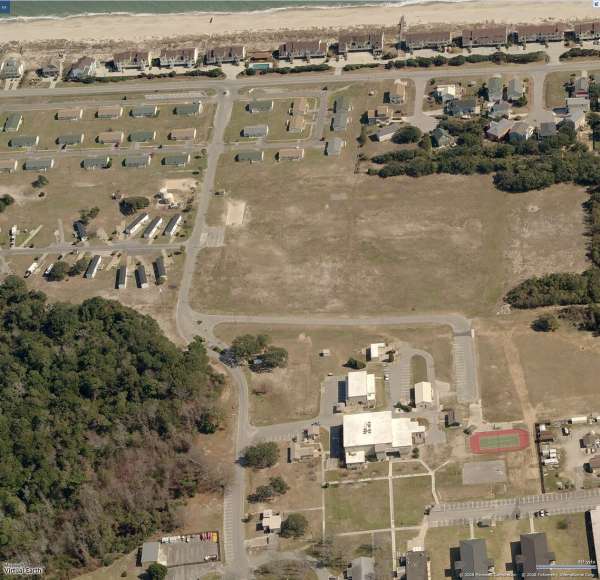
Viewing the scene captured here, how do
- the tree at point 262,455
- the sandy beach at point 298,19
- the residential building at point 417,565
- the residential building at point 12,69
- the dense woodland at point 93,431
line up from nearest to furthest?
1. the residential building at point 417,565
2. the dense woodland at point 93,431
3. the tree at point 262,455
4. the sandy beach at point 298,19
5. the residential building at point 12,69

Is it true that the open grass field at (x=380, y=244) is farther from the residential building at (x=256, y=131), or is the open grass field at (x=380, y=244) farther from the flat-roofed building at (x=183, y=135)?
the flat-roofed building at (x=183, y=135)

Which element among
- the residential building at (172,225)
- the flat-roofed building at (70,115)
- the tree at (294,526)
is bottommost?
the tree at (294,526)

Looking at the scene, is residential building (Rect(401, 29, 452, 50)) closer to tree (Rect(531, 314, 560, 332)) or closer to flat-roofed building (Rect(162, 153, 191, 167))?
flat-roofed building (Rect(162, 153, 191, 167))

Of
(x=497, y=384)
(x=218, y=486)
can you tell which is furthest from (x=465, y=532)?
(x=218, y=486)

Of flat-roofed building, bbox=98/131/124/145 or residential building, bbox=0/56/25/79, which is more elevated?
residential building, bbox=0/56/25/79

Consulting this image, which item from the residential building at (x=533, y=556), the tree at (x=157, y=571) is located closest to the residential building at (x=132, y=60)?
the tree at (x=157, y=571)

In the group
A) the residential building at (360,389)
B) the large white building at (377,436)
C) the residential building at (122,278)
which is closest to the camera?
the large white building at (377,436)

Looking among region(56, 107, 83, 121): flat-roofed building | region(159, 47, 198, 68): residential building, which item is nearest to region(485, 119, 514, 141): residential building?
region(159, 47, 198, 68): residential building

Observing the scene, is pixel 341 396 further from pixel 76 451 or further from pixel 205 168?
pixel 205 168
